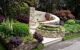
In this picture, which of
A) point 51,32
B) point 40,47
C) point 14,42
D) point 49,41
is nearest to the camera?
point 14,42

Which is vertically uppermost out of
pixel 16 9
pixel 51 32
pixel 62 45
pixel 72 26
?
pixel 16 9

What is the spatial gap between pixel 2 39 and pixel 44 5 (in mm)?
11942

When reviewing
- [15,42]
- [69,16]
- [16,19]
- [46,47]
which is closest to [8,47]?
[15,42]

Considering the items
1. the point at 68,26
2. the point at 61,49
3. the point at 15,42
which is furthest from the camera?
A: the point at 68,26

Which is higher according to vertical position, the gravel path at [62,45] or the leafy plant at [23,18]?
the leafy plant at [23,18]

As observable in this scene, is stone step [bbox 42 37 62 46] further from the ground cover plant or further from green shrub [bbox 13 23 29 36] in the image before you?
green shrub [bbox 13 23 29 36]

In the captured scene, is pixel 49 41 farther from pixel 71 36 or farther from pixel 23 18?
pixel 23 18

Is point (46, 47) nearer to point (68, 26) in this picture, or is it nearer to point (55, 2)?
point (68, 26)

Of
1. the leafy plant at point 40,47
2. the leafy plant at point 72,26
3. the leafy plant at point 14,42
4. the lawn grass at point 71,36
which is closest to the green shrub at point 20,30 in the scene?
the leafy plant at point 14,42

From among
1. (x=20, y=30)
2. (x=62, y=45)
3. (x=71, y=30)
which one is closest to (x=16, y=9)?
(x=71, y=30)

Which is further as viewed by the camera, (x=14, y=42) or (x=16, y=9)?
(x=16, y=9)

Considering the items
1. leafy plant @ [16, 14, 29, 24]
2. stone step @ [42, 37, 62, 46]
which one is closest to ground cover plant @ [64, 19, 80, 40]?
stone step @ [42, 37, 62, 46]

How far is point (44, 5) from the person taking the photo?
25.6 meters

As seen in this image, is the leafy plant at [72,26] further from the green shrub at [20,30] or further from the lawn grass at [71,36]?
the green shrub at [20,30]
